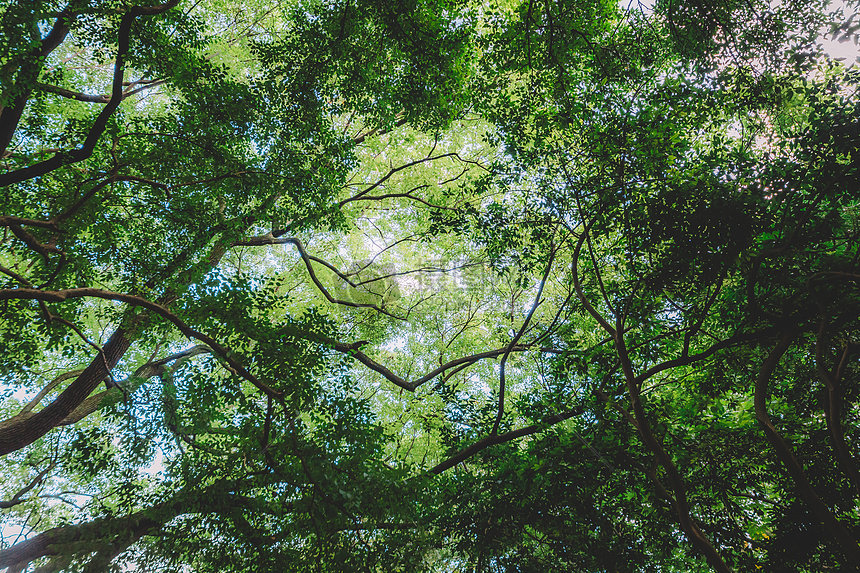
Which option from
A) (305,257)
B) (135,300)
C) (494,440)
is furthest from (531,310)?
(305,257)

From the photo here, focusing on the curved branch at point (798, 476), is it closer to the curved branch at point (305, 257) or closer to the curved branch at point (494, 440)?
the curved branch at point (494, 440)

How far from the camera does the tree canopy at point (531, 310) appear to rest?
4.21 m

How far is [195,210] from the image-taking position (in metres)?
6.70

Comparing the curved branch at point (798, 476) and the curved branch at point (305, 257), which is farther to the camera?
the curved branch at point (305, 257)

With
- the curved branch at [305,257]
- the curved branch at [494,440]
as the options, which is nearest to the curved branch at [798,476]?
the curved branch at [494,440]

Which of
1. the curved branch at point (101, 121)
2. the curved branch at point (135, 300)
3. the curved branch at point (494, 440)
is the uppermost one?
the curved branch at point (101, 121)

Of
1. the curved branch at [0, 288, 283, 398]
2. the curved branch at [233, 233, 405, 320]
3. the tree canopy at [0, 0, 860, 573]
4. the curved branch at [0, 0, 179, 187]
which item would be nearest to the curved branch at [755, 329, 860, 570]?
the tree canopy at [0, 0, 860, 573]

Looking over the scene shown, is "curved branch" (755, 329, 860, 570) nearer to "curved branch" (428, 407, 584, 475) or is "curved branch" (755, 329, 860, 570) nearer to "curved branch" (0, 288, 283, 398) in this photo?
"curved branch" (428, 407, 584, 475)

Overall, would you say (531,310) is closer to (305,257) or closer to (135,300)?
(135,300)

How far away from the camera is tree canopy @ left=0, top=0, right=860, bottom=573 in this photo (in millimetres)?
4215

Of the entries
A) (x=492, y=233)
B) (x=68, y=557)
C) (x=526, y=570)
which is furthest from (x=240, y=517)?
(x=492, y=233)

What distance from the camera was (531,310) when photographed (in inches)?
221

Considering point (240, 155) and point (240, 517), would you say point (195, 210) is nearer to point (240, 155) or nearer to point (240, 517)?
point (240, 155)

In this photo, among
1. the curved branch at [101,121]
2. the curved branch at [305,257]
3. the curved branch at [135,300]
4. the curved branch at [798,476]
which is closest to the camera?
the curved branch at [798,476]
